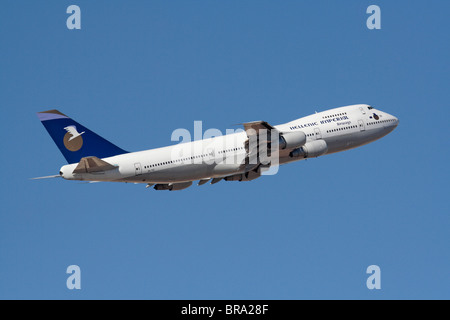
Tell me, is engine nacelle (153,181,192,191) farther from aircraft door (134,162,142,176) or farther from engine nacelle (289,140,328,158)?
engine nacelle (289,140,328,158)

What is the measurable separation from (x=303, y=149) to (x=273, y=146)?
3.06 metres

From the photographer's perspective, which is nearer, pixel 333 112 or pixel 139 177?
pixel 139 177

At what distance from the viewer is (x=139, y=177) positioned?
176ft

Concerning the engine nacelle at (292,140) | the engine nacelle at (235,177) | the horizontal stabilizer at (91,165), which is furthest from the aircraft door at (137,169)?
the engine nacelle at (292,140)

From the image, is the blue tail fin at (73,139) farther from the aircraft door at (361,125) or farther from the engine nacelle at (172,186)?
the aircraft door at (361,125)

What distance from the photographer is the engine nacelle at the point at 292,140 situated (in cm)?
5600

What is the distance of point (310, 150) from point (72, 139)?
1888cm

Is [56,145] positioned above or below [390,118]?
below

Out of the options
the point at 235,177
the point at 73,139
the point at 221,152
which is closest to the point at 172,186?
the point at 235,177

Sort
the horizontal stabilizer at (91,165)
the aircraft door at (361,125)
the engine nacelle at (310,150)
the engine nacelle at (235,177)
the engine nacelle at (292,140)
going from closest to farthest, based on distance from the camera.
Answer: the horizontal stabilizer at (91,165) → the engine nacelle at (292,140) → the engine nacelle at (310,150) → the engine nacelle at (235,177) → the aircraft door at (361,125)

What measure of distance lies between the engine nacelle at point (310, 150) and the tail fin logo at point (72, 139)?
659 inches

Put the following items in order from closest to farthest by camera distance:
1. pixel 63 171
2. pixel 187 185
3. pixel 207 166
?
pixel 63 171 → pixel 207 166 → pixel 187 185

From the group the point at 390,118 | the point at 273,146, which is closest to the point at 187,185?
the point at 273,146

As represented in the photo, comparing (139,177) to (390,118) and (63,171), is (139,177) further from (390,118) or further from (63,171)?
(390,118)
